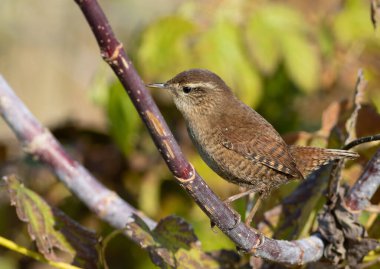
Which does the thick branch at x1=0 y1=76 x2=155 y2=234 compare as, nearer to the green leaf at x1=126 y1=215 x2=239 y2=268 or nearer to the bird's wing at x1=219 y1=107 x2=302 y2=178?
the green leaf at x1=126 y1=215 x2=239 y2=268

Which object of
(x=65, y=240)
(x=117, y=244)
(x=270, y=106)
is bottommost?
(x=117, y=244)

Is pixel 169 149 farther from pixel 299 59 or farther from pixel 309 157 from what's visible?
pixel 299 59

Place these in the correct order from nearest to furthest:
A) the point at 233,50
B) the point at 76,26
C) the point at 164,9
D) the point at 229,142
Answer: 1. the point at 229,142
2. the point at 233,50
3. the point at 164,9
4. the point at 76,26

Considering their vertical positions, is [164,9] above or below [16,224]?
above

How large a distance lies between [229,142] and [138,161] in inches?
94.3

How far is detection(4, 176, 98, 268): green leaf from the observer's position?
2400 mm

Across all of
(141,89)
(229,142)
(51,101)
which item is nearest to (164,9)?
(51,101)

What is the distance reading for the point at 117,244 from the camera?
4.39 meters

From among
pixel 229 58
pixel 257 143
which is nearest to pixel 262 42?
pixel 229 58

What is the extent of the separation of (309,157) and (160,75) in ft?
5.20

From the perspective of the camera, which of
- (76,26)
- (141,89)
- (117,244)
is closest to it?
(141,89)

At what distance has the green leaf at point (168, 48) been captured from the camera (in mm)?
3965

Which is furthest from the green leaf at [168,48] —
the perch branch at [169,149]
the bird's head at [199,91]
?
the perch branch at [169,149]

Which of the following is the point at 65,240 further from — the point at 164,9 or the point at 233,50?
the point at 164,9
